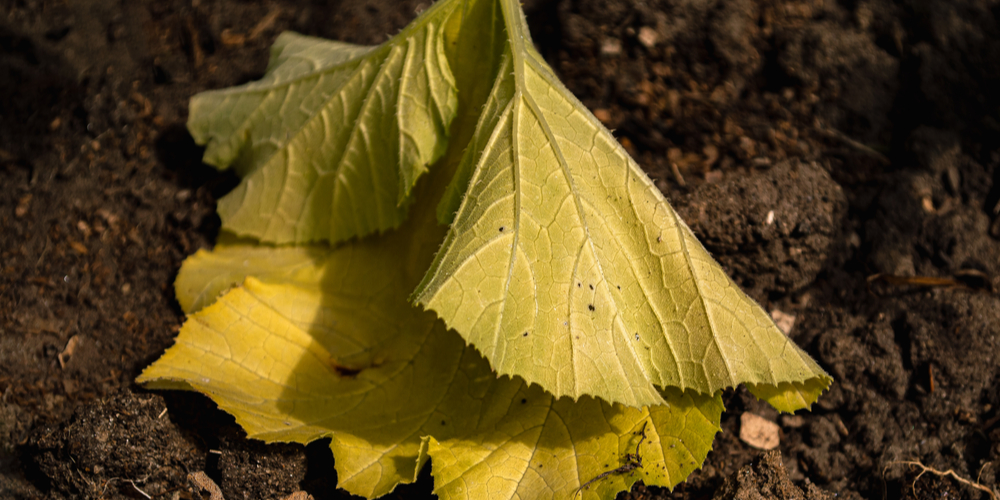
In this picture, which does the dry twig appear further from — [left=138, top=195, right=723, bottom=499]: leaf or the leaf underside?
[left=138, top=195, right=723, bottom=499]: leaf

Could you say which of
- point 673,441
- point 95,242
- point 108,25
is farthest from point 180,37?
point 673,441

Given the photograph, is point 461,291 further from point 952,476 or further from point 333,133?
point 952,476

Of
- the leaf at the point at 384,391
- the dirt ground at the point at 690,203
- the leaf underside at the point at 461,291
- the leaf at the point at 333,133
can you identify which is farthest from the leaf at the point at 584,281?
the dirt ground at the point at 690,203

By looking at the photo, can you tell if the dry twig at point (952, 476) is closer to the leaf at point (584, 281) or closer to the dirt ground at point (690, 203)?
the dirt ground at point (690, 203)

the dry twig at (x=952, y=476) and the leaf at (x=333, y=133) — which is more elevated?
the leaf at (x=333, y=133)

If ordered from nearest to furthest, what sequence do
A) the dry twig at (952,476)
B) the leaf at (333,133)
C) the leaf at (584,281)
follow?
the leaf at (584,281), the dry twig at (952,476), the leaf at (333,133)

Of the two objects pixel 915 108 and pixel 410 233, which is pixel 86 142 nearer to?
pixel 410 233
